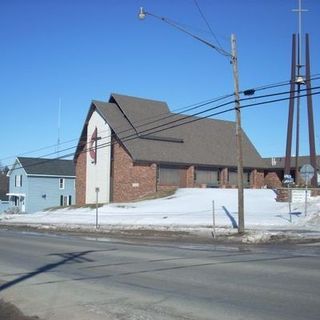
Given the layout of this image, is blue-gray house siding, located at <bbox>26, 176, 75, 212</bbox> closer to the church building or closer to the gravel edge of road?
the church building

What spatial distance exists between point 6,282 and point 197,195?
3481 centimetres

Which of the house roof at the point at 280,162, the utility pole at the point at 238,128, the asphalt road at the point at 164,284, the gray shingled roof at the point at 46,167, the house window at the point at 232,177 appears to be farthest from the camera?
the gray shingled roof at the point at 46,167

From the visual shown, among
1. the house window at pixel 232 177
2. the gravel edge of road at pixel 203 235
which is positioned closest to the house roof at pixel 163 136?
the house window at pixel 232 177

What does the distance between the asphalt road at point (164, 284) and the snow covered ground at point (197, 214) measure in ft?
35.3

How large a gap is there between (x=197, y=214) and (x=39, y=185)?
37693 mm

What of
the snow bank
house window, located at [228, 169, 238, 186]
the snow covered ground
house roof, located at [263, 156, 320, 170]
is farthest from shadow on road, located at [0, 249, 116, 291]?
house roof, located at [263, 156, 320, 170]

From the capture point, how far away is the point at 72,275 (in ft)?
43.0

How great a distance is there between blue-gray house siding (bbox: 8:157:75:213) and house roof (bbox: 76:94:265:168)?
14935 millimetres

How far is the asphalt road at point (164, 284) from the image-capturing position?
28.8 feet

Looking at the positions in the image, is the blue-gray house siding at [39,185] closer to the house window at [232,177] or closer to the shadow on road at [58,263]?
the house window at [232,177]

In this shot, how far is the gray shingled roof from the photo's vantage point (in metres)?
69.7

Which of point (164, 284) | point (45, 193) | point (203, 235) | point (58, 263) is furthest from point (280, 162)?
point (164, 284)

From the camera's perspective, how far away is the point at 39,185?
69875 mm

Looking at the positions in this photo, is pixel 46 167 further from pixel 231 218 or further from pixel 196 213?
pixel 231 218
